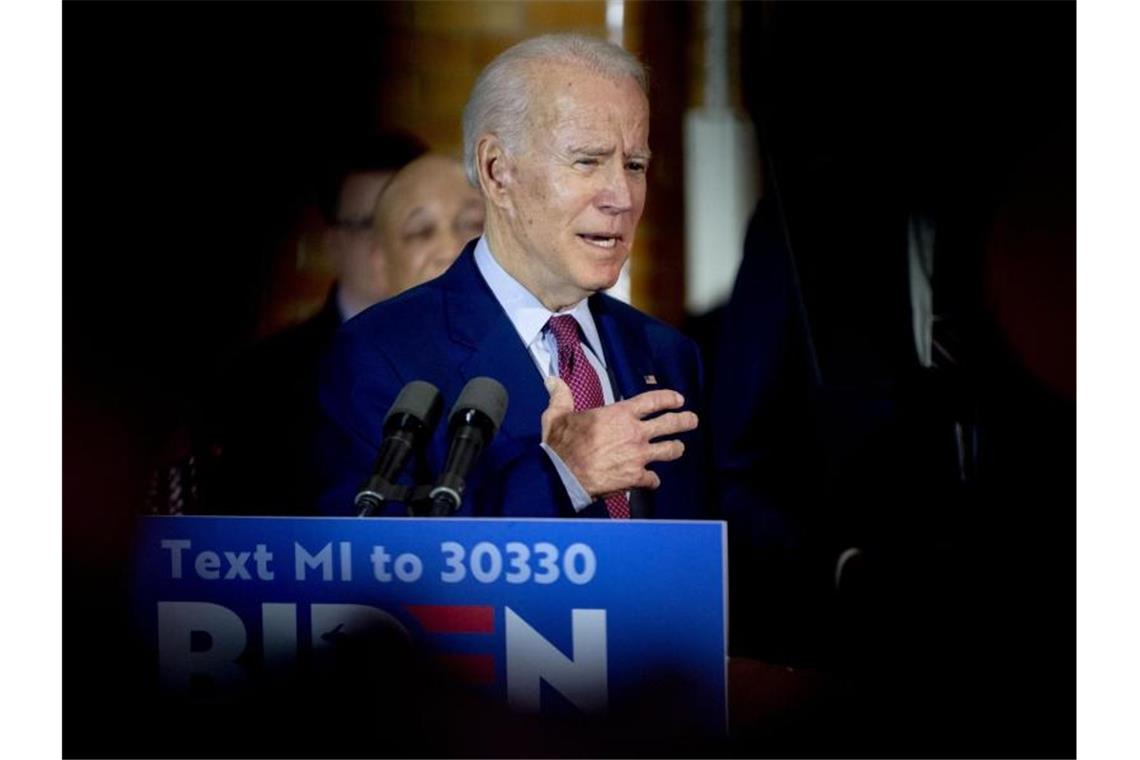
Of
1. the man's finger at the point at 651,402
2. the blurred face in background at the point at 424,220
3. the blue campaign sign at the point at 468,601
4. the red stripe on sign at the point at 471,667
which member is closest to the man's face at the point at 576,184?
the blurred face in background at the point at 424,220

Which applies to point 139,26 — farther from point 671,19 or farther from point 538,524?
point 538,524

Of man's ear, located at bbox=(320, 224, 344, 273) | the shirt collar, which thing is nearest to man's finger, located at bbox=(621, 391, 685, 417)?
the shirt collar

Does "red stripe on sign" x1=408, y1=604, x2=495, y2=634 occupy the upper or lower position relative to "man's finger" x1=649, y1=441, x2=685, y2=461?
lower

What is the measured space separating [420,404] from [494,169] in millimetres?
625

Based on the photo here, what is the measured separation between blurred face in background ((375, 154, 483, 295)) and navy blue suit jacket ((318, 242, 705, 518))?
0.13 ft

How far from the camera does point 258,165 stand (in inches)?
115

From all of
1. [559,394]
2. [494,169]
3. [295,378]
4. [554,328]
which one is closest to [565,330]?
[554,328]

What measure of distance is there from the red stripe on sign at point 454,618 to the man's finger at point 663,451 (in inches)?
20.1

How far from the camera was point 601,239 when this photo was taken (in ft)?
9.00

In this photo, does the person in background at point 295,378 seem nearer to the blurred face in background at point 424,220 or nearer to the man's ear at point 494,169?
the blurred face in background at point 424,220

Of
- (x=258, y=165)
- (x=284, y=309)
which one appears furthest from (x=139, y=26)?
(x=284, y=309)

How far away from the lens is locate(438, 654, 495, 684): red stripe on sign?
2814 millimetres

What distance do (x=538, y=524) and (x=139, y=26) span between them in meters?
1.55

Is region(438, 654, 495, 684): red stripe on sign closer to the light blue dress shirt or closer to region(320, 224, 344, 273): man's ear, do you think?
the light blue dress shirt
